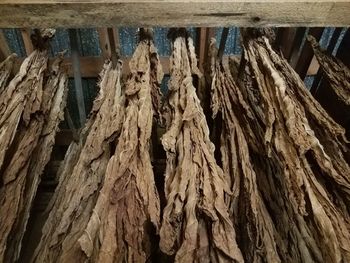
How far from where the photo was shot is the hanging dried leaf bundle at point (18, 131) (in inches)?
59.8

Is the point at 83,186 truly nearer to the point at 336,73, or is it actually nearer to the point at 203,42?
the point at 336,73

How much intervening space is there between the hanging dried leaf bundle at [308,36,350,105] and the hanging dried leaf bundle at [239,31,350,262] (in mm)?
235

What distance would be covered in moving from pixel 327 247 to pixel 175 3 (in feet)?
4.13

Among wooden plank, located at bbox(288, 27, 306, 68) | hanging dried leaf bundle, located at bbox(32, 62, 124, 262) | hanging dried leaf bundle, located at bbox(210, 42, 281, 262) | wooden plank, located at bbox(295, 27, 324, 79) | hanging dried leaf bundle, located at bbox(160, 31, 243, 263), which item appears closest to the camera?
hanging dried leaf bundle, located at bbox(160, 31, 243, 263)

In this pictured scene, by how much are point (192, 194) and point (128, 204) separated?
0.81 feet

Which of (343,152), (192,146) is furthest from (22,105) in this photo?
(343,152)

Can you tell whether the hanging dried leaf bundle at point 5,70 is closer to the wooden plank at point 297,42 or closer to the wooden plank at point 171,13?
the wooden plank at point 171,13

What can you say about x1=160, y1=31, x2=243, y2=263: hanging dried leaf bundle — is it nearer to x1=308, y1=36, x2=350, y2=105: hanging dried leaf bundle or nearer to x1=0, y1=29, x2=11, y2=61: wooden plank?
x1=308, y1=36, x2=350, y2=105: hanging dried leaf bundle

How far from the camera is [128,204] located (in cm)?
131

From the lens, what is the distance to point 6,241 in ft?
4.80

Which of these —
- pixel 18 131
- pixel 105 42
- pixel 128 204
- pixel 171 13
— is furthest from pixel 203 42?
pixel 128 204

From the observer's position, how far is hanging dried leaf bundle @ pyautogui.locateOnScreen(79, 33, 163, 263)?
1.22m

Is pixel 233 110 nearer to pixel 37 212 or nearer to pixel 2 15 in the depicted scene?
pixel 2 15

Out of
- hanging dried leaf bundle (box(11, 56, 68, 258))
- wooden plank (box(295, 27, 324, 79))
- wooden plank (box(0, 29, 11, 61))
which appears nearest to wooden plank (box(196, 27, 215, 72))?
wooden plank (box(295, 27, 324, 79))
